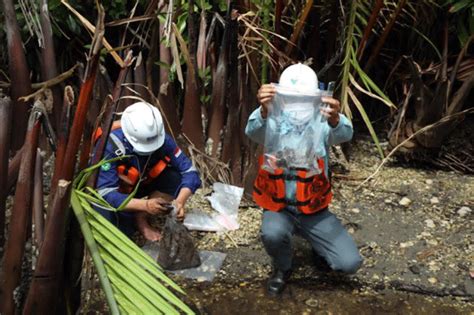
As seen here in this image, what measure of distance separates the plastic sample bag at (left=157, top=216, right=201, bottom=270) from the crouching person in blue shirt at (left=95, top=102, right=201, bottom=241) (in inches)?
2.3

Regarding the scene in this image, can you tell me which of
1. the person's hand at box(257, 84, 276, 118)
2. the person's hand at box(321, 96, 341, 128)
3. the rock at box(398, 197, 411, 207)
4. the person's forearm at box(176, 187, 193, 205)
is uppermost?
the person's hand at box(257, 84, 276, 118)

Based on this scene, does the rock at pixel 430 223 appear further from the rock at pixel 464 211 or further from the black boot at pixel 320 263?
the black boot at pixel 320 263

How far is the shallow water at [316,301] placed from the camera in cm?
183

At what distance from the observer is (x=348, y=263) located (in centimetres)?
192

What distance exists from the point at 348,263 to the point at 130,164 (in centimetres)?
83

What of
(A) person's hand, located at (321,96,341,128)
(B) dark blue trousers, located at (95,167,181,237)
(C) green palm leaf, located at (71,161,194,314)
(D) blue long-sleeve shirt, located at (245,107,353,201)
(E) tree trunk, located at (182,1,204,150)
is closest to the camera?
(C) green palm leaf, located at (71,161,194,314)

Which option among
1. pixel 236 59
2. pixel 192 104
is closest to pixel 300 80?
pixel 236 59

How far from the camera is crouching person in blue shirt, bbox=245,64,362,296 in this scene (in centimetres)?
187

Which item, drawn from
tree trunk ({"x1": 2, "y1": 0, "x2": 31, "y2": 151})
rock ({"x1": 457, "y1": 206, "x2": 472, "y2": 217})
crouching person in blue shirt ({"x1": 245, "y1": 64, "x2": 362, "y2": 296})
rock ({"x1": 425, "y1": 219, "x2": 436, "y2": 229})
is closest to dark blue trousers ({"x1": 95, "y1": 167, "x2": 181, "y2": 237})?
crouching person in blue shirt ({"x1": 245, "y1": 64, "x2": 362, "y2": 296})

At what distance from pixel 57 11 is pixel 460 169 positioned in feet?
6.73

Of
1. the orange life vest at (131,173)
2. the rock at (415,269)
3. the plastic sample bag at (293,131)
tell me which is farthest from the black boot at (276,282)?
the orange life vest at (131,173)

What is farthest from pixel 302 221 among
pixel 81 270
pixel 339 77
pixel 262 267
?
pixel 81 270

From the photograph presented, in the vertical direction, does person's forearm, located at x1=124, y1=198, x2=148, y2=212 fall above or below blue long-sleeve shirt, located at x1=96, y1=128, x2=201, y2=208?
below

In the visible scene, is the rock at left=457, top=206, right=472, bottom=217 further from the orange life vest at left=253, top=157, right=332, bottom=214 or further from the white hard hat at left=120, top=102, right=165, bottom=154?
the white hard hat at left=120, top=102, right=165, bottom=154
